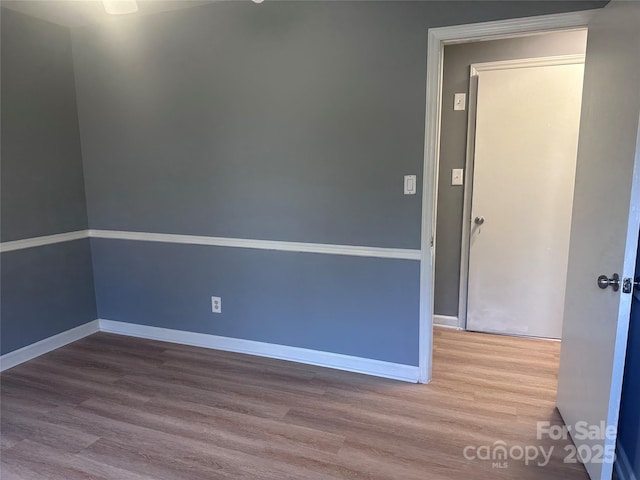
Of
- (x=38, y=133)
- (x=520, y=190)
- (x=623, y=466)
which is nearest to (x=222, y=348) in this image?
(x=38, y=133)

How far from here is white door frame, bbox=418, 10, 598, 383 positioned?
2029 mm

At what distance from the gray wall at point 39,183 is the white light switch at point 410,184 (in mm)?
2541

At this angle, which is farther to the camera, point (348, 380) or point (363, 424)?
point (348, 380)

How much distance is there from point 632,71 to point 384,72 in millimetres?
1197

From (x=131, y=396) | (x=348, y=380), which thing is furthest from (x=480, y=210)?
(x=131, y=396)

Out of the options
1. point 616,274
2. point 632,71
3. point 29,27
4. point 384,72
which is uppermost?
point 29,27

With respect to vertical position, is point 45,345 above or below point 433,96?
below

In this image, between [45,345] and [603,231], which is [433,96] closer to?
[603,231]

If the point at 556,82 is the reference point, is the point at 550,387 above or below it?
below

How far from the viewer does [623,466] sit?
5.56 feet

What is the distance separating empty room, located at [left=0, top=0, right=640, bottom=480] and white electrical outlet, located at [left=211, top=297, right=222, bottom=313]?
0.04 meters

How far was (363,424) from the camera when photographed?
6.97 feet

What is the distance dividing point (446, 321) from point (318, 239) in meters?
1.50

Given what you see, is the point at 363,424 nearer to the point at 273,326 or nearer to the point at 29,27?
the point at 273,326
